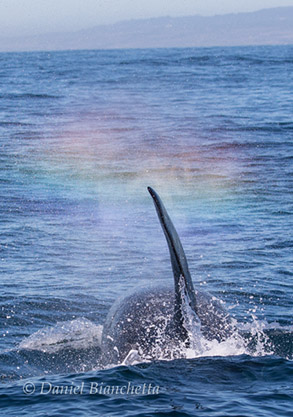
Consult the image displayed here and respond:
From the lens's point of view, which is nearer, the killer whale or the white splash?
the killer whale

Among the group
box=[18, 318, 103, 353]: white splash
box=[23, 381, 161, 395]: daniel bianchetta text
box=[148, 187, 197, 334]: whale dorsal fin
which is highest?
box=[148, 187, 197, 334]: whale dorsal fin

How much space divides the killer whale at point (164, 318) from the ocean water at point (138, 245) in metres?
0.20

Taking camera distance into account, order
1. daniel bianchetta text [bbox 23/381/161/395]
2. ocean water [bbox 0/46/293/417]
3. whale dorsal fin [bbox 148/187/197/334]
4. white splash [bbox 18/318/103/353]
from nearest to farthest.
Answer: daniel bianchetta text [bbox 23/381/161/395], ocean water [bbox 0/46/293/417], whale dorsal fin [bbox 148/187/197/334], white splash [bbox 18/318/103/353]

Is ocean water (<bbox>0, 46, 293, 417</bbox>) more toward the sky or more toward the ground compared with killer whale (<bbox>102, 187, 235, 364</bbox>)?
more toward the ground

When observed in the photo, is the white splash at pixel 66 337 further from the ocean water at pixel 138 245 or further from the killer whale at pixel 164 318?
the killer whale at pixel 164 318

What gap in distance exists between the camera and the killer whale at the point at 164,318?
328 inches

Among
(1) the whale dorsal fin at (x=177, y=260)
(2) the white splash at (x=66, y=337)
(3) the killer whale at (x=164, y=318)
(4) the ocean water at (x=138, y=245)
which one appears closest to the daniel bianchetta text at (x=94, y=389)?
(4) the ocean water at (x=138, y=245)

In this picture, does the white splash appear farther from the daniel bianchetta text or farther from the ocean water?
the daniel bianchetta text

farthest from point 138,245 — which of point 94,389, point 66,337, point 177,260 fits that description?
point 94,389

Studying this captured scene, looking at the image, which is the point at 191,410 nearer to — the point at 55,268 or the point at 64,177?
the point at 55,268

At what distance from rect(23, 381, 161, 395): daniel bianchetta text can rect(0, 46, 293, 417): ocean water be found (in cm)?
2

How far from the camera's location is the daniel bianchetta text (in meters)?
7.96

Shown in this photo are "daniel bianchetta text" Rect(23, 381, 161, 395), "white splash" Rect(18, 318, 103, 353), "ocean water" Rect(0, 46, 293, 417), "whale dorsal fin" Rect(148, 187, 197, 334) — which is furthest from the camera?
"white splash" Rect(18, 318, 103, 353)

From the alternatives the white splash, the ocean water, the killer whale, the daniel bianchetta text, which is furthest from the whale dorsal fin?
the white splash
